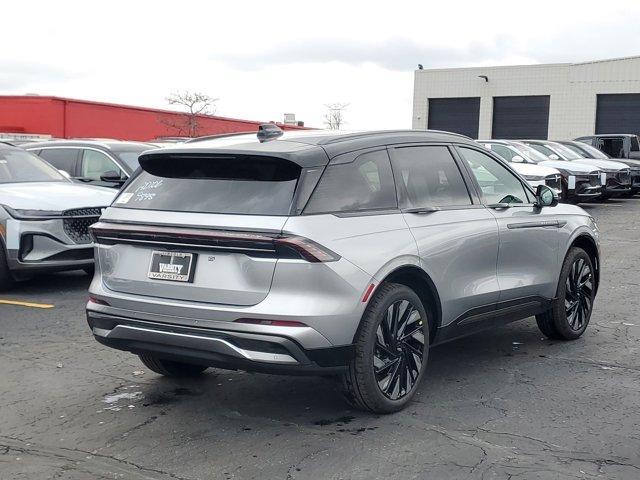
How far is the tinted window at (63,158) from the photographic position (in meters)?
12.6

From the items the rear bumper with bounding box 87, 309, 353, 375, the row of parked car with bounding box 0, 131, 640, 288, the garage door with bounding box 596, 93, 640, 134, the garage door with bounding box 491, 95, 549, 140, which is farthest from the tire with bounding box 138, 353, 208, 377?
the garage door with bounding box 491, 95, 549, 140

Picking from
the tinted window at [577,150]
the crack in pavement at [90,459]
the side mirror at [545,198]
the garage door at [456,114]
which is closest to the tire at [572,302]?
the side mirror at [545,198]

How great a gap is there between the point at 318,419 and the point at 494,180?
2.45 metres

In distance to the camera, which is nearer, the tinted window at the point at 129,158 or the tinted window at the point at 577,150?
the tinted window at the point at 129,158

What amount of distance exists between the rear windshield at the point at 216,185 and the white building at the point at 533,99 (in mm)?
41148

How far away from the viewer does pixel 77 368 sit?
6.12m

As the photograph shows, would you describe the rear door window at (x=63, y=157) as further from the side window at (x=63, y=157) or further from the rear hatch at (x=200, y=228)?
the rear hatch at (x=200, y=228)

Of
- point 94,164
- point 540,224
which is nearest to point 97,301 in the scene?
point 540,224

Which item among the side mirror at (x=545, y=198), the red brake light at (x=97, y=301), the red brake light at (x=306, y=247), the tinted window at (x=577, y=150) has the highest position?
the tinted window at (x=577, y=150)

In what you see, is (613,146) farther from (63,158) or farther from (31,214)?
(31,214)

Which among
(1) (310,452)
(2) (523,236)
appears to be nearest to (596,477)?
(1) (310,452)

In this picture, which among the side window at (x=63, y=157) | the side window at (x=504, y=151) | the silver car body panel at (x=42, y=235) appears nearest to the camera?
the silver car body panel at (x=42, y=235)

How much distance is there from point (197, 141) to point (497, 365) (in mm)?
2724

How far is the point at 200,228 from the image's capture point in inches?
183
